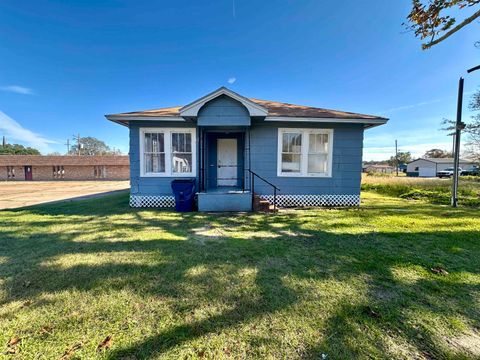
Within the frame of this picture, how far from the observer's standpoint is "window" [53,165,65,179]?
30.9m

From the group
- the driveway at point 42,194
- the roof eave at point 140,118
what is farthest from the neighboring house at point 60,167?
the roof eave at point 140,118

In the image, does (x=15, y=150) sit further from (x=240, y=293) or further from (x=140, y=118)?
(x=240, y=293)

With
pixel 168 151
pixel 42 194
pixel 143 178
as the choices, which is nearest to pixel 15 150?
pixel 42 194

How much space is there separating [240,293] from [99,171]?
118 ft

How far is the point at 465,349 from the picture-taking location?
1753 millimetres

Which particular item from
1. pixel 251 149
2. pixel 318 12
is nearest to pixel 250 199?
pixel 251 149

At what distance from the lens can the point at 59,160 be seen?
101ft

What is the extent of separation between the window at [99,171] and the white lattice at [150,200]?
93.6ft

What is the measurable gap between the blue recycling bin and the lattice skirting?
3.15m

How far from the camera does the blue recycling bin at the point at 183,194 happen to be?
704 centimetres

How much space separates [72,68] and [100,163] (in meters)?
14.5

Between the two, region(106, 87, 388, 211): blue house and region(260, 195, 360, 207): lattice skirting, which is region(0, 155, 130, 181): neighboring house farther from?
region(260, 195, 360, 207): lattice skirting

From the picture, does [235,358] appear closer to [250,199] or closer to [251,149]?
[250,199]

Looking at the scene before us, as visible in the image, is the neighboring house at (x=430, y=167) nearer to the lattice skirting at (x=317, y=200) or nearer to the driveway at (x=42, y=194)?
the lattice skirting at (x=317, y=200)
